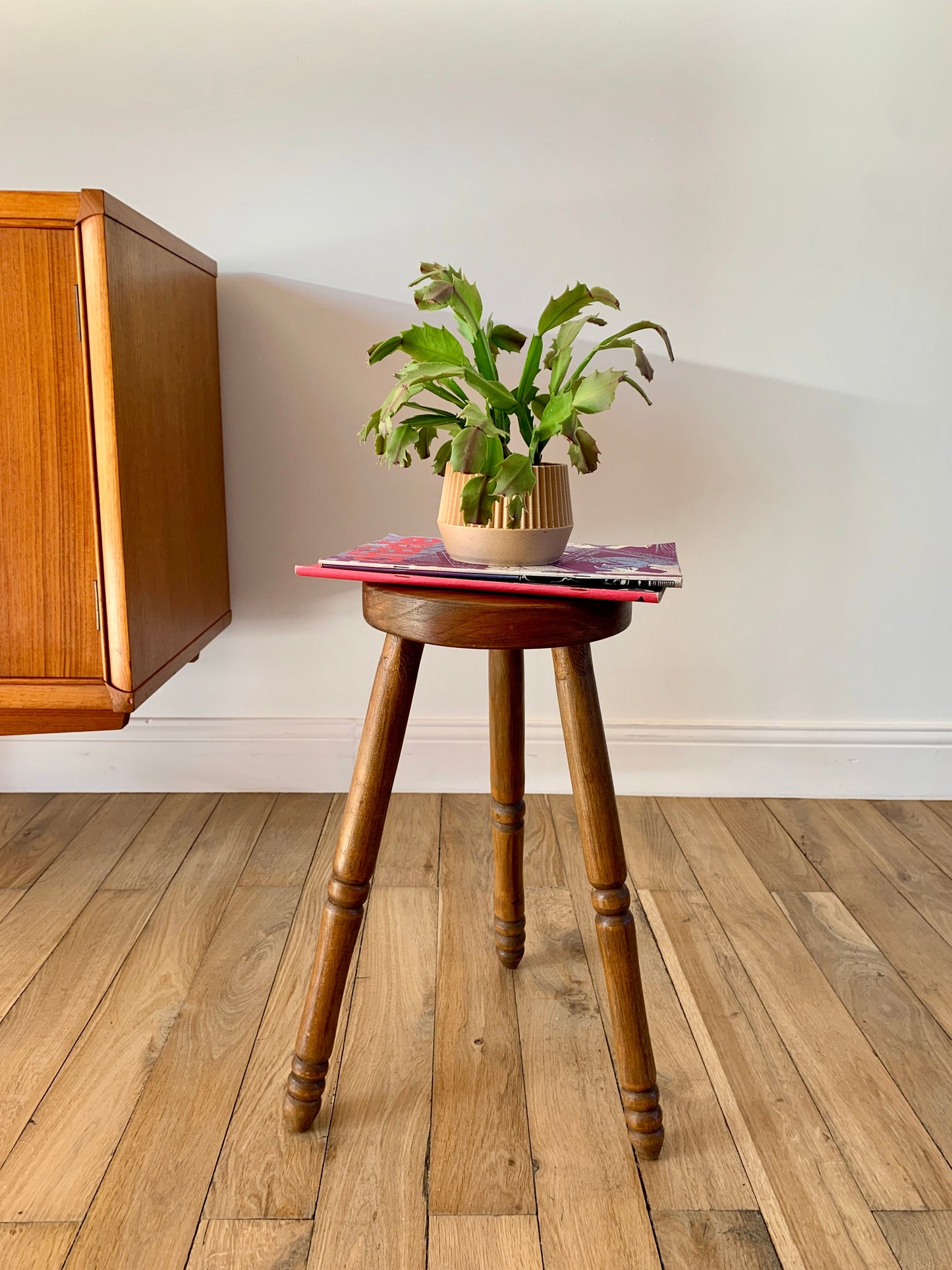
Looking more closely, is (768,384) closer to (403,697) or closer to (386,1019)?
(403,697)

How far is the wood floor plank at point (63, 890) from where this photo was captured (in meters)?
1.25

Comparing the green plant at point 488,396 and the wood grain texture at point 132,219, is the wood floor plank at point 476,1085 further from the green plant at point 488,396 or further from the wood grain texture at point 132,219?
the wood grain texture at point 132,219

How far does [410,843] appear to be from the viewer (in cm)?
160

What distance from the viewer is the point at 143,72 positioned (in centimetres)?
159

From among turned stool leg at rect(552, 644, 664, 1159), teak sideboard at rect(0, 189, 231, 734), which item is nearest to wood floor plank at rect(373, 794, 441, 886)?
teak sideboard at rect(0, 189, 231, 734)

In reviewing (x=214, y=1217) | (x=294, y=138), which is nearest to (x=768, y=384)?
(x=294, y=138)

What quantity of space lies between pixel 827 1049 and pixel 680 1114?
0.21m

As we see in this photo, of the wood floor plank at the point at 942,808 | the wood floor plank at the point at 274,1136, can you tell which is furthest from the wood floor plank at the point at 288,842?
the wood floor plank at the point at 942,808

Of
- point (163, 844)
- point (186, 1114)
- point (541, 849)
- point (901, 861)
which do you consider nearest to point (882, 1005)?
point (901, 861)

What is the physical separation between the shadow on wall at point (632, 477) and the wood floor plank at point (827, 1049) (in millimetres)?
445

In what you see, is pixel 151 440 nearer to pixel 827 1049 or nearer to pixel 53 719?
pixel 53 719

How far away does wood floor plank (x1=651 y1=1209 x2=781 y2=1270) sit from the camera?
32.7 inches

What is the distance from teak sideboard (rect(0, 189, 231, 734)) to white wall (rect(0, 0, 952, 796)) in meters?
0.29

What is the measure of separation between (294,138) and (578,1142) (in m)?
1.48
